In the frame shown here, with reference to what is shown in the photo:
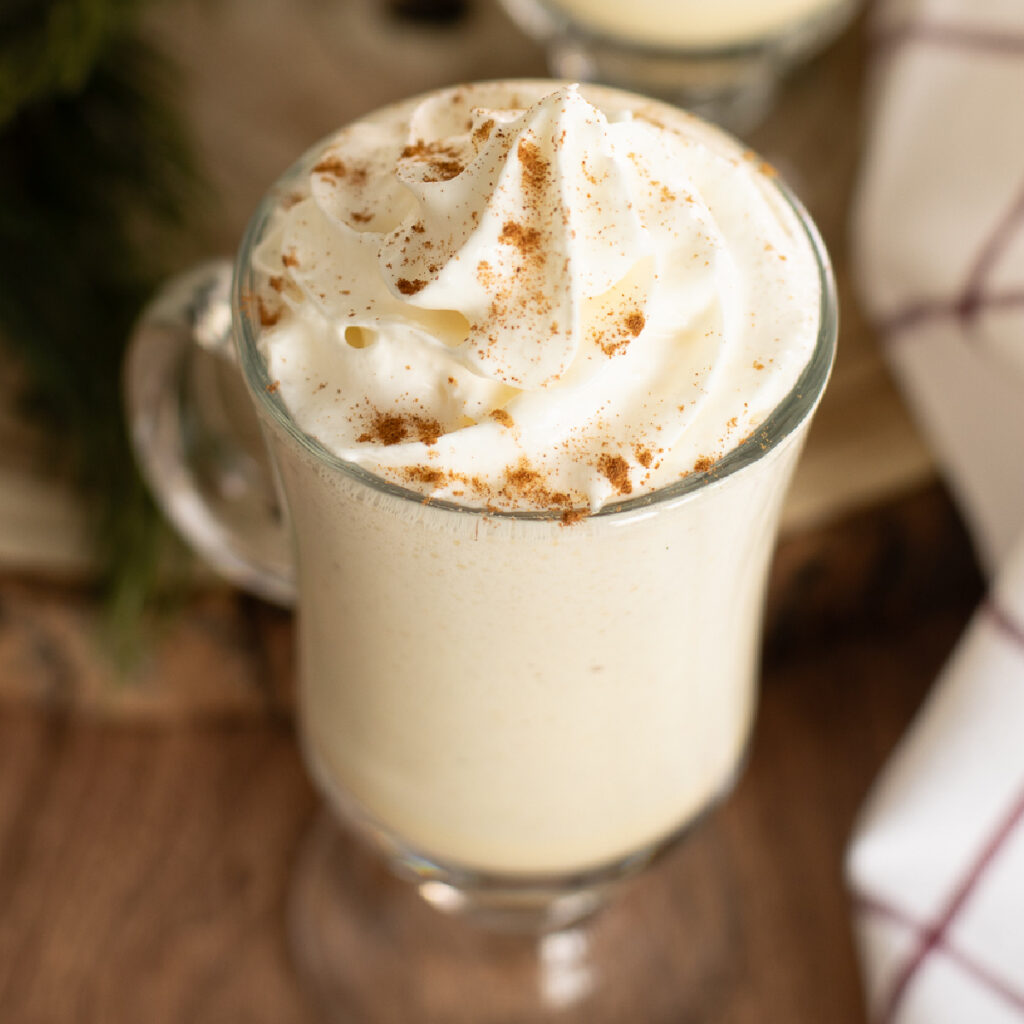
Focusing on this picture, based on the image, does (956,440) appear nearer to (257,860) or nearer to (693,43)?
(693,43)

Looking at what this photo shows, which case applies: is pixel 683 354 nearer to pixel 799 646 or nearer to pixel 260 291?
pixel 260 291

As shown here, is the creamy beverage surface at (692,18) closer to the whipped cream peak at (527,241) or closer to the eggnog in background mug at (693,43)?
the eggnog in background mug at (693,43)

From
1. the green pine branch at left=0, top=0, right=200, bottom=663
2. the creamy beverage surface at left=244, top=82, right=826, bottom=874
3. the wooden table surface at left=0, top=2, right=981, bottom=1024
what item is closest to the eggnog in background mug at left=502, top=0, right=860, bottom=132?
the wooden table surface at left=0, top=2, right=981, bottom=1024

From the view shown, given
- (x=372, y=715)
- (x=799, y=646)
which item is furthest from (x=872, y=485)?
(x=372, y=715)

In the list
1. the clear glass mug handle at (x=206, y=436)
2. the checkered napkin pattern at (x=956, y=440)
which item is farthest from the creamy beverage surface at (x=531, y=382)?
the checkered napkin pattern at (x=956, y=440)

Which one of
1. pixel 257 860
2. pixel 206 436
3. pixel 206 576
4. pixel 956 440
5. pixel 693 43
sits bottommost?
pixel 257 860

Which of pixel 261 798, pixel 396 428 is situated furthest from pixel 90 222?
pixel 396 428
